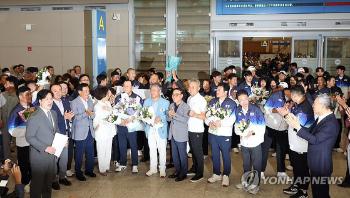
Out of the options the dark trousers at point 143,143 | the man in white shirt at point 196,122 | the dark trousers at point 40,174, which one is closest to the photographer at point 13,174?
the dark trousers at point 40,174

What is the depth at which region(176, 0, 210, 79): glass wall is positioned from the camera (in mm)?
12055

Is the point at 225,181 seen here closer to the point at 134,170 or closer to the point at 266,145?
the point at 266,145

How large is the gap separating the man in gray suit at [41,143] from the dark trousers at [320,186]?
3.28 meters

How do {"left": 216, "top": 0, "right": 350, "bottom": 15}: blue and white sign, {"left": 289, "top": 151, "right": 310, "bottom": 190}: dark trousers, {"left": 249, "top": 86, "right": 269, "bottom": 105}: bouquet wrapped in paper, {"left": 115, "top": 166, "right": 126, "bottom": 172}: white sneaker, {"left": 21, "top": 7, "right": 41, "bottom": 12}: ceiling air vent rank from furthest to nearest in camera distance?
{"left": 21, "top": 7, "right": 41, "bottom": 12}: ceiling air vent < {"left": 216, "top": 0, "right": 350, "bottom": 15}: blue and white sign < {"left": 249, "top": 86, "right": 269, "bottom": 105}: bouquet wrapped in paper < {"left": 115, "top": 166, "right": 126, "bottom": 172}: white sneaker < {"left": 289, "top": 151, "right": 310, "bottom": 190}: dark trousers

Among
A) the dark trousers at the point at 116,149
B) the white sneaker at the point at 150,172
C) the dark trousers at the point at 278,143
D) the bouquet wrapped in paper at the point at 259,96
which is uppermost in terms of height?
the bouquet wrapped in paper at the point at 259,96

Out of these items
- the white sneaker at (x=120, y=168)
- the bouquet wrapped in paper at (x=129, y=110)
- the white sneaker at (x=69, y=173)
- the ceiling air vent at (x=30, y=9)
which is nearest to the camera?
the bouquet wrapped in paper at (x=129, y=110)

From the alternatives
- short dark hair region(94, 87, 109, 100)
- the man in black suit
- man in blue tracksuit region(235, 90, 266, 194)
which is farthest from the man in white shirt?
the man in black suit

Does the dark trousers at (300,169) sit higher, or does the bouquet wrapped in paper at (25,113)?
the bouquet wrapped in paper at (25,113)

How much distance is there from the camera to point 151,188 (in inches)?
242

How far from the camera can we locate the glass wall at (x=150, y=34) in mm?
12336

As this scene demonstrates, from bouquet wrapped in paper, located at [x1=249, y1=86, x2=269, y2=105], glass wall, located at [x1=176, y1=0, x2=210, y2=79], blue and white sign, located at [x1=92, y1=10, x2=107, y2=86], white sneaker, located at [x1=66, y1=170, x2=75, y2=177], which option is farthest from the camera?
glass wall, located at [x1=176, y1=0, x2=210, y2=79]

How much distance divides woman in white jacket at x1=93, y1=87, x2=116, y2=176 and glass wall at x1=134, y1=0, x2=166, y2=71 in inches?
230

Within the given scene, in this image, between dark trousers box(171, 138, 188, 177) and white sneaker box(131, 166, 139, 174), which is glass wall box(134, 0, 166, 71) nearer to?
white sneaker box(131, 166, 139, 174)

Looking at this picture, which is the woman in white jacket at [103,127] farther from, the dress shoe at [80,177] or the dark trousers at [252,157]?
the dark trousers at [252,157]
